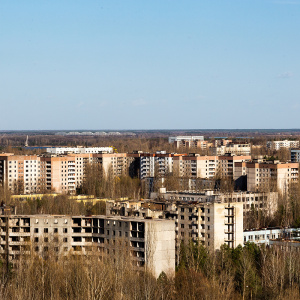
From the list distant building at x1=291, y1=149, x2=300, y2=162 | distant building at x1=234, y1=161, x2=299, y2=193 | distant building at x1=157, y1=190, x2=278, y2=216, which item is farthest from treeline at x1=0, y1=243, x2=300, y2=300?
distant building at x1=291, y1=149, x2=300, y2=162

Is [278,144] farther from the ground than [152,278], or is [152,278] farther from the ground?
[278,144]

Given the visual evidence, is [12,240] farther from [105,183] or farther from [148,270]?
[105,183]

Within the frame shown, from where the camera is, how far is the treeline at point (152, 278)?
12359 millimetres

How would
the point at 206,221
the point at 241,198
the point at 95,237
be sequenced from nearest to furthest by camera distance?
the point at 95,237 → the point at 206,221 → the point at 241,198

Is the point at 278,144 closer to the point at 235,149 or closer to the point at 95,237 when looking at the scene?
the point at 235,149

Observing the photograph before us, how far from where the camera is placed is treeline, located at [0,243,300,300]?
12359 mm

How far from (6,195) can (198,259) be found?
12.9 meters

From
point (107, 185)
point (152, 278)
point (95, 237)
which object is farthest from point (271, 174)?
point (152, 278)

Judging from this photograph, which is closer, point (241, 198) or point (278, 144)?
point (241, 198)

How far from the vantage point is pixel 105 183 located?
1243 inches

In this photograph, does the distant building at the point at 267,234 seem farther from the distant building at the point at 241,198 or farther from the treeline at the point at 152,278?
the treeline at the point at 152,278

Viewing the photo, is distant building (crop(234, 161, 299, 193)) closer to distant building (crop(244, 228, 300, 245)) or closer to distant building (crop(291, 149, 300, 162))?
distant building (crop(244, 228, 300, 245))

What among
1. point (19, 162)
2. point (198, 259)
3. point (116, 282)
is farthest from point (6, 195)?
point (116, 282)

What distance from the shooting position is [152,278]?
1308 centimetres
